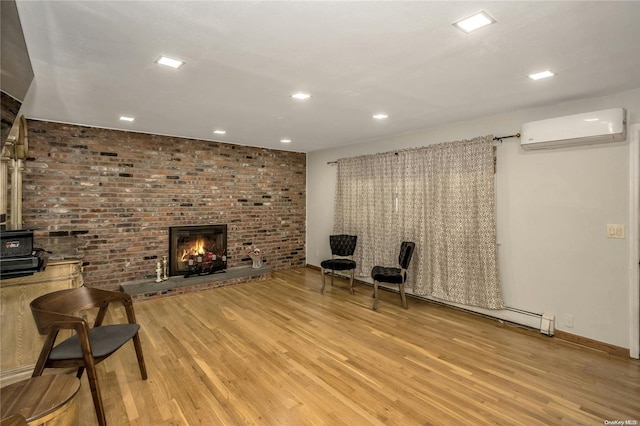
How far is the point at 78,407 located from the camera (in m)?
2.23

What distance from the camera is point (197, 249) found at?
212 inches

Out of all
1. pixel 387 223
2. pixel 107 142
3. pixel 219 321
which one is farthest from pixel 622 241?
pixel 107 142

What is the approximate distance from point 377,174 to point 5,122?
453cm

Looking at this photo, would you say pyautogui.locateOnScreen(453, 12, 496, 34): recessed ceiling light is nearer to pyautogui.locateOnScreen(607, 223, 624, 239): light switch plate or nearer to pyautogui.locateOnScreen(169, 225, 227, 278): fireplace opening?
pyautogui.locateOnScreen(607, 223, 624, 239): light switch plate

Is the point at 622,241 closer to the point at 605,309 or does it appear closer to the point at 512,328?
the point at 605,309

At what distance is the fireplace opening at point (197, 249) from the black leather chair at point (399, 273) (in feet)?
9.37

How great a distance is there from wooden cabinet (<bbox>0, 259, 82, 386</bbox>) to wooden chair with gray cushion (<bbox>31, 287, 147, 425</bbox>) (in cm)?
64

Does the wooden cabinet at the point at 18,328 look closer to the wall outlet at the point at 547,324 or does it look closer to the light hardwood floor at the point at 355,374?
the light hardwood floor at the point at 355,374

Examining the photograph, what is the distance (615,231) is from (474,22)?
8.80 ft

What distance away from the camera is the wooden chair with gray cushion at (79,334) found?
6.43 ft

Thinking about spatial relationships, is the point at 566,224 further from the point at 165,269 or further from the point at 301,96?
the point at 165,269

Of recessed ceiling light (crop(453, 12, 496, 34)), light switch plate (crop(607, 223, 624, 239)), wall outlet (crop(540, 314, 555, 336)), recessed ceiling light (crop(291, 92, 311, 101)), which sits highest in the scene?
recessed ceiling light (crop(291, 92, 311, 101))

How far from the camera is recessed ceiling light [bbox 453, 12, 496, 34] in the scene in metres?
1.68

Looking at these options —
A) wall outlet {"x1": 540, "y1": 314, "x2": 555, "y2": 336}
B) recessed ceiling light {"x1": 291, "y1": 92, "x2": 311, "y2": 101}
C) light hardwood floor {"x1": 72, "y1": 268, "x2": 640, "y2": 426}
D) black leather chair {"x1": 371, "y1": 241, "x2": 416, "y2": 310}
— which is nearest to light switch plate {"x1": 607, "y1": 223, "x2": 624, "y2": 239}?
wall outlet {"x1": 540, "y1": 314, "x2": 555, "y2": 336}
